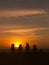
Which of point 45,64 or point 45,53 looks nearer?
point 45,64

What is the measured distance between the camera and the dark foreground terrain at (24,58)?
38.8 metres

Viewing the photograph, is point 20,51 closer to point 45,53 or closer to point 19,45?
point 19,45

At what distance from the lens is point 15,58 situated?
3938cm

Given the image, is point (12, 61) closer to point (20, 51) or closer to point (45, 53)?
point (20, 51)

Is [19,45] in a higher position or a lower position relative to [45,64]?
higher

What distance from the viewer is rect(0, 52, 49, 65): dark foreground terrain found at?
38.8 meters

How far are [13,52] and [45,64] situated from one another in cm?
431

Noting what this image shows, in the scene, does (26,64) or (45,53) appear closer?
(26,64)

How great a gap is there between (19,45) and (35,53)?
222cm

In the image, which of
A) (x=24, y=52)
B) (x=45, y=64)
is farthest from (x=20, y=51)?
(x=45, y=64)

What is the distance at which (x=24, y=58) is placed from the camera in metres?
39.2

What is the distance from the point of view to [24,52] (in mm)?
40375

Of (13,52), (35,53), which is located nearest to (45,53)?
(35,53)

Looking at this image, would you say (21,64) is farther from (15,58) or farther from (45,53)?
(45,53)
